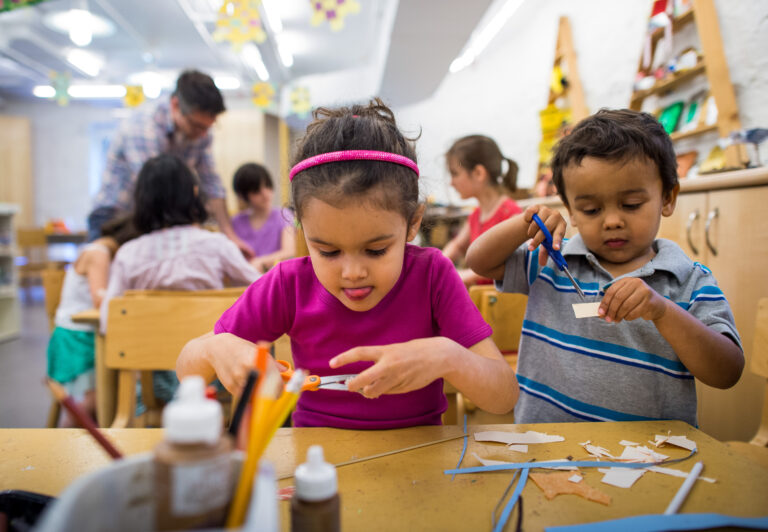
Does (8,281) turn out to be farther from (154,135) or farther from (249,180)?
(154,135)

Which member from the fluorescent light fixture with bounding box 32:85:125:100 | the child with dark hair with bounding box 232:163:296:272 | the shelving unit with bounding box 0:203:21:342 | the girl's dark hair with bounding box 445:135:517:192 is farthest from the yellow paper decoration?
the girl's dark hair with bounding box 445:135:517:192

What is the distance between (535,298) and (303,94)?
26.8ft

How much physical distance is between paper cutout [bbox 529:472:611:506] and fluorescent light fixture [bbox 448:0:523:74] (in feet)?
16.8

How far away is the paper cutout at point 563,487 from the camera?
54 centimetres

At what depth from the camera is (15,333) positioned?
501 cm

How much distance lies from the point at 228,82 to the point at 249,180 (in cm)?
709

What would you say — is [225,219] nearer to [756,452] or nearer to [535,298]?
[535,298]

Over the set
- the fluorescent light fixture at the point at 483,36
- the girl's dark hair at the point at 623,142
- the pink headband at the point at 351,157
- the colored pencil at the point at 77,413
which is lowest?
the colored pencil at the point at 77,413

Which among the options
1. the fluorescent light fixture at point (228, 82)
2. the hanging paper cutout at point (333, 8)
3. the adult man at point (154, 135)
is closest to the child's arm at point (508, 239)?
the adult man at point (154, 135)

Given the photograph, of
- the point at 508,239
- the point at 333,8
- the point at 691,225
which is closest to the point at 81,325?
the point at 508,239

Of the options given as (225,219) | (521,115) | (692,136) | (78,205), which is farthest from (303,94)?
(692,136)

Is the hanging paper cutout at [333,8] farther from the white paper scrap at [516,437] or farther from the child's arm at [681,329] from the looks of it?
the white paper scrap at [516,437]

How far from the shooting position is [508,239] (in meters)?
1.14

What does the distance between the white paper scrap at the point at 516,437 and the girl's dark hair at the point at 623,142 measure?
0.60m
